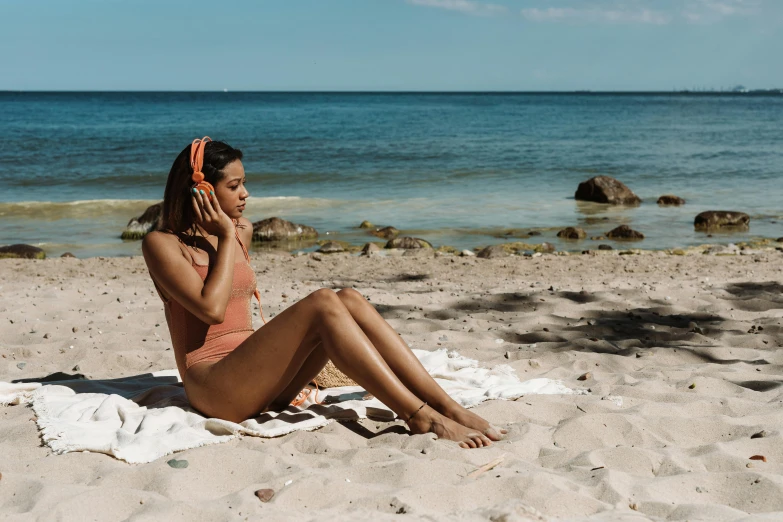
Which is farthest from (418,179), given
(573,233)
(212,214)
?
(212,214)

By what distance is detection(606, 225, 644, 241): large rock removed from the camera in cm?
1287

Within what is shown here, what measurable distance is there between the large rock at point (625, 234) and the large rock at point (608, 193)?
3900mm

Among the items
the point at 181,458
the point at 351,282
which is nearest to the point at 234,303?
the point at 181,458

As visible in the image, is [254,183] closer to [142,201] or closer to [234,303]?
[142,201]

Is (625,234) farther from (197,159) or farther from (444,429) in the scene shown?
(197,159)

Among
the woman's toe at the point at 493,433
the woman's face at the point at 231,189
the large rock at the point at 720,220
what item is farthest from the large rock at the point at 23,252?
the large rock at the point at 720,220

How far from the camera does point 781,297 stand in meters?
7.27

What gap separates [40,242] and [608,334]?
1002cm

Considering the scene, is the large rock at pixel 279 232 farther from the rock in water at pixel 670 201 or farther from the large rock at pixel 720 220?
the rock in water at pixel 670 201

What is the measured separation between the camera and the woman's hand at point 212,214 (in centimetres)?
419

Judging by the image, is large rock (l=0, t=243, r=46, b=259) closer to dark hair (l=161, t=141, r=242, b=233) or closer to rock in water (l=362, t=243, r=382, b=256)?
rock in water (l=362, t=243, r=382, b=256)

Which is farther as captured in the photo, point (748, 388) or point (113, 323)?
point (113, 323)

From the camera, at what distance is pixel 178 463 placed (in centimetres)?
355

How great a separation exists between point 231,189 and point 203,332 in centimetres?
80
